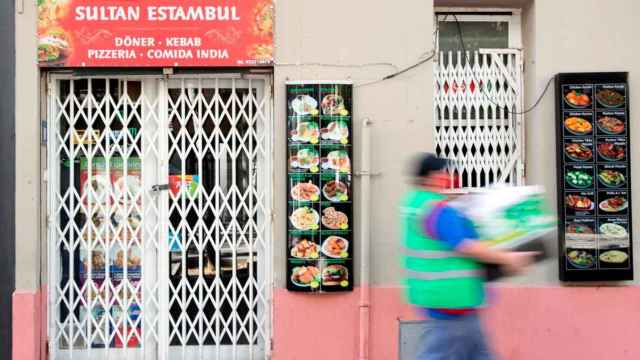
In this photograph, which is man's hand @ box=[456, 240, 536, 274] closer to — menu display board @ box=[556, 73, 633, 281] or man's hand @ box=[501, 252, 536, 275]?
man's hand @ box=[501, 252, 536, 275]

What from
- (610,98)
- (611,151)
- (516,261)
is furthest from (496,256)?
(610,98)

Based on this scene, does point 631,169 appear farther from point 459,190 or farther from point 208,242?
point 208,242

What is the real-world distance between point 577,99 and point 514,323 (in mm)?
2213

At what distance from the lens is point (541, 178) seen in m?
6.49

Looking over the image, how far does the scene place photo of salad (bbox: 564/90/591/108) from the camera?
6352 mm

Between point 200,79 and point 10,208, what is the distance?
215 centimetres

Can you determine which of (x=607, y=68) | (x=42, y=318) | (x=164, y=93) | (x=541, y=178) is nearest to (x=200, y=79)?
(x=164, y=93)

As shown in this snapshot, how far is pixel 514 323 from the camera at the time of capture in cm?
643

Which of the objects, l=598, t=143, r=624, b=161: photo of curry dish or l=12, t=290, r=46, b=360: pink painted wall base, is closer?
l=12, t=290, r=46, b=360: pink painted wall base

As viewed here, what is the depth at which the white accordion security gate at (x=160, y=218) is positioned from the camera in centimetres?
657

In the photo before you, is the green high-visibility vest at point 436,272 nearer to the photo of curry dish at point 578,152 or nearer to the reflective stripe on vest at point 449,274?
the reflective stripe on vest at point 449,274

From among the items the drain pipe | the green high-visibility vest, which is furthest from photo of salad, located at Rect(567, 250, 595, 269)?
the green high-visibility vest

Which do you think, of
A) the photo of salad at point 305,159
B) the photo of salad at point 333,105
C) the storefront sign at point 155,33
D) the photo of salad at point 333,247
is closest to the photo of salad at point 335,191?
the photo of salad at point 305,159

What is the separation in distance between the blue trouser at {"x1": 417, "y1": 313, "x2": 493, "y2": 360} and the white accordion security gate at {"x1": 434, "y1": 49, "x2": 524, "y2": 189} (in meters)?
2.70
